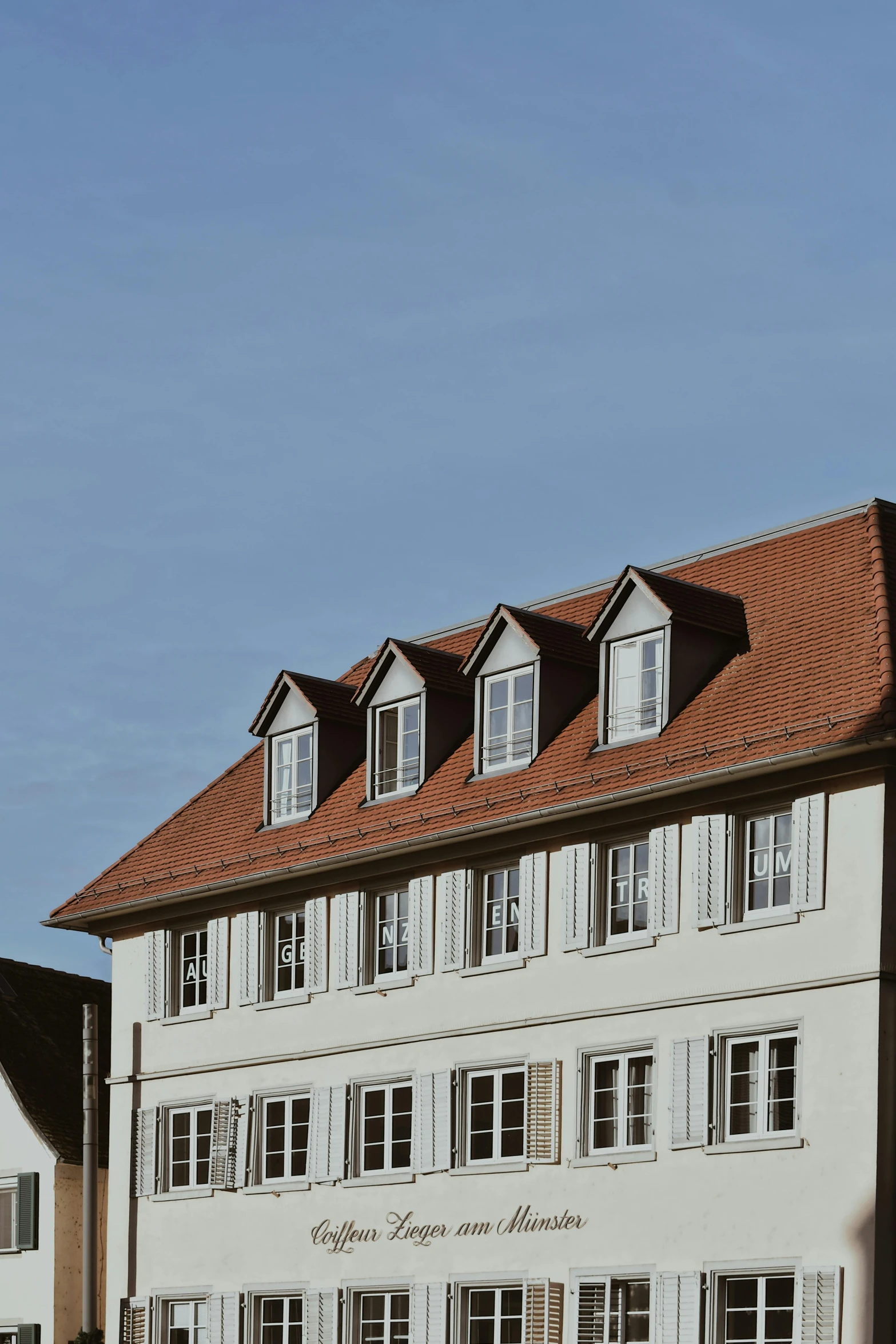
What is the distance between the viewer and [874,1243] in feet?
92.3

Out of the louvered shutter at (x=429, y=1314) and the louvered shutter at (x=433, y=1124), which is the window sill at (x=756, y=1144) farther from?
the louvered shutter at (x=429, y=1314)

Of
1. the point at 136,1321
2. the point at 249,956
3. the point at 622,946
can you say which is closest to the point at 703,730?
the point at 622,946

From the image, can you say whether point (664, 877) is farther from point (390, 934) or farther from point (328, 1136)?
point (328, 1136)

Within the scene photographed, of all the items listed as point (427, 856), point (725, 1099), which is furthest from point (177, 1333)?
point (725, 1099)

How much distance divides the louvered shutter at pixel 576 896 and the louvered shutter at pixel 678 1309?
493 centimetres

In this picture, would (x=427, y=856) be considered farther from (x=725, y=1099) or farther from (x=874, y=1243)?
(x=874, y=1243)

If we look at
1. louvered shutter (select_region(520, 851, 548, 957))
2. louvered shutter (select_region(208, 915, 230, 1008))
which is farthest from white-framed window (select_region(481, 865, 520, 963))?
louvered shutter (select_region(208, 915, 230, 1008))

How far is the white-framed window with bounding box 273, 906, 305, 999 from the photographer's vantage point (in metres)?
37.5

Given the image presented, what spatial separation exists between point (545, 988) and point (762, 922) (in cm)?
406

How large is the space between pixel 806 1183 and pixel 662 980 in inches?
148

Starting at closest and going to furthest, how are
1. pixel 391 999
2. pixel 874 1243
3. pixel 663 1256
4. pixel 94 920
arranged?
pixel 874 1243, pixel 663 1256, pixel 391 999, pixel 94 920

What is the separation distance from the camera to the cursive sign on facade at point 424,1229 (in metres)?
32.3

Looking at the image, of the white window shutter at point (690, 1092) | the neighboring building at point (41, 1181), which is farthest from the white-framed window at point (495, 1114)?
the neighboring building at point (41, 1181)

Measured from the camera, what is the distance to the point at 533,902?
34.0 meters
